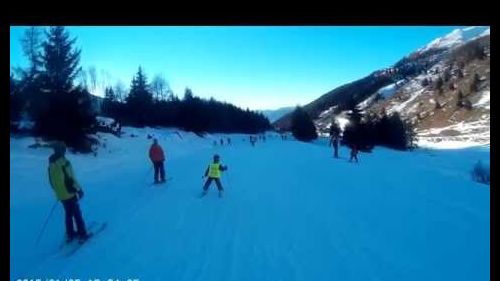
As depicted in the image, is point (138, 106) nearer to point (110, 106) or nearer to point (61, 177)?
point (110, 106)

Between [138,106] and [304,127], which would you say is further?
[304,127]

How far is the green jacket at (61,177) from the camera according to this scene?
6371 millimetres

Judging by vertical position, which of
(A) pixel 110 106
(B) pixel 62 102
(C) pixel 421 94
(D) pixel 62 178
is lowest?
(D) pixel 62 178

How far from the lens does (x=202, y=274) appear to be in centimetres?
484

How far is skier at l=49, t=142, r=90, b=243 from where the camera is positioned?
6363mm

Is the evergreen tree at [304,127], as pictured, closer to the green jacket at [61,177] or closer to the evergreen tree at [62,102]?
the evergreen tree at [62,102]

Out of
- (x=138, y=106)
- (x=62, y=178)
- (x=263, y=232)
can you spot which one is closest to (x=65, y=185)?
(x=62, y=178)

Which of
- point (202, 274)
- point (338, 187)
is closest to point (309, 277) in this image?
point (202, 274)

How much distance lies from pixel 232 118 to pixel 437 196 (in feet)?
278

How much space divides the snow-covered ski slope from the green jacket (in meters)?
0.78

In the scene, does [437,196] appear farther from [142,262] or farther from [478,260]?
[142,262]

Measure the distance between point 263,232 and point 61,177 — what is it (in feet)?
12.0

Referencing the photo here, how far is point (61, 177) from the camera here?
6422 millimetres

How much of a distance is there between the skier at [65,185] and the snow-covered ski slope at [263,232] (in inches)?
12.0
